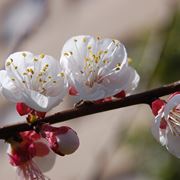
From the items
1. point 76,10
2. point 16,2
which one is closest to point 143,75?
point 76,10

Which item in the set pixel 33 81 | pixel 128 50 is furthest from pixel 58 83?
pixel 128 50

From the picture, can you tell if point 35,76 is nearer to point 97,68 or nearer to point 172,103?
point 97,68

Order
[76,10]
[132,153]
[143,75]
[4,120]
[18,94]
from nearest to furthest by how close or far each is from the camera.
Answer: [18,94] < [143,75] < [132,153] < [4,120] < [76,10]

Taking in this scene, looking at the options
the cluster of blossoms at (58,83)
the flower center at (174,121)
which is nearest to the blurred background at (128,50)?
the cluster of blossoms at (58,83)

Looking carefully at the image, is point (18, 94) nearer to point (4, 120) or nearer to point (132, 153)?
point (132, 153)

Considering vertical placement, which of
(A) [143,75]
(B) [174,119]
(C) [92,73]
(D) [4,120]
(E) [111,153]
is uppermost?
(C) [92,73]

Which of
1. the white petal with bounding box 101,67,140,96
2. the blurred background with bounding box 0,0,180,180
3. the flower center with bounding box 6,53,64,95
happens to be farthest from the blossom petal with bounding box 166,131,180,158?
the blurred background with bounding box 0,0,180,180

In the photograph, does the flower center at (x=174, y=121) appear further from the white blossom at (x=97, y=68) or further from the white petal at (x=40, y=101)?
the white petal at (x=40, y=101)
